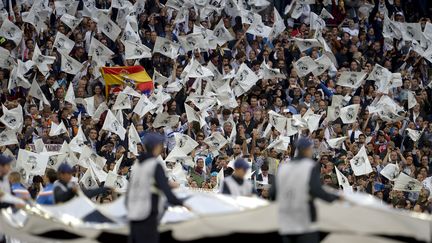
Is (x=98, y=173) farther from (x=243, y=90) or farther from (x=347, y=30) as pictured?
(x=347, y=30)

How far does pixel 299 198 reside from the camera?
13.6 meters

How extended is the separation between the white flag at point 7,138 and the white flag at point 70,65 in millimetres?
2832

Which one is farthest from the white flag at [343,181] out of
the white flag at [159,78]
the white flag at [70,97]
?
the white flag at [70,97]

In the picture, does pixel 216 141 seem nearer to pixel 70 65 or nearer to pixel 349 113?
pixel 349 113

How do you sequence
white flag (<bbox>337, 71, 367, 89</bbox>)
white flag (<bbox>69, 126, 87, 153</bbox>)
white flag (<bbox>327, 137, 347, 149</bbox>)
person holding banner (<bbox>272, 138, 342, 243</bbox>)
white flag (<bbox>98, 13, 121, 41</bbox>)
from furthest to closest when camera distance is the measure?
white flag (<bbox>98, 13, 121, 41</bbox>), white flag (<bbox>337, 71, 367, 89</bbox>), white flag (<bbox>327, 137, 347, 149</bbox>), white flag (<bbox>69, 126, 87, 153</bbox>), person holding banner (<bbox>272, 138, 342, 243</bbox>)

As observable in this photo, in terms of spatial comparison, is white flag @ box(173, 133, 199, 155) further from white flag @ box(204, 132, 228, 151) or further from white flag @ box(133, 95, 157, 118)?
white flag @ box(133, 95, 157, 118)

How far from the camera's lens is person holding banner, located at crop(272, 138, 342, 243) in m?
13.6

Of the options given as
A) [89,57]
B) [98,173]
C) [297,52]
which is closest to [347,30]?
[297,52]

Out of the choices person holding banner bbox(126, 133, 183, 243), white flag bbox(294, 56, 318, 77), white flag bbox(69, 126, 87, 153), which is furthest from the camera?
white flag bbox(294, 56, 318, 77)

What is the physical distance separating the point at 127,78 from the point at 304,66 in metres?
3.59

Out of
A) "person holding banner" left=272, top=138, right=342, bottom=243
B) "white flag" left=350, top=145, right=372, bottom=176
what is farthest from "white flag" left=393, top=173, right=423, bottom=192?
"person holding banner" left=272, top=138, right=342, bottom=243

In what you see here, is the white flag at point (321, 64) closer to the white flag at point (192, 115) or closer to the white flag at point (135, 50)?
the white flag at point (192, 115)

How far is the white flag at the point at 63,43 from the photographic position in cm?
2644

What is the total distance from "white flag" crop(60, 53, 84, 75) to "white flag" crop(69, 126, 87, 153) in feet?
8.44
